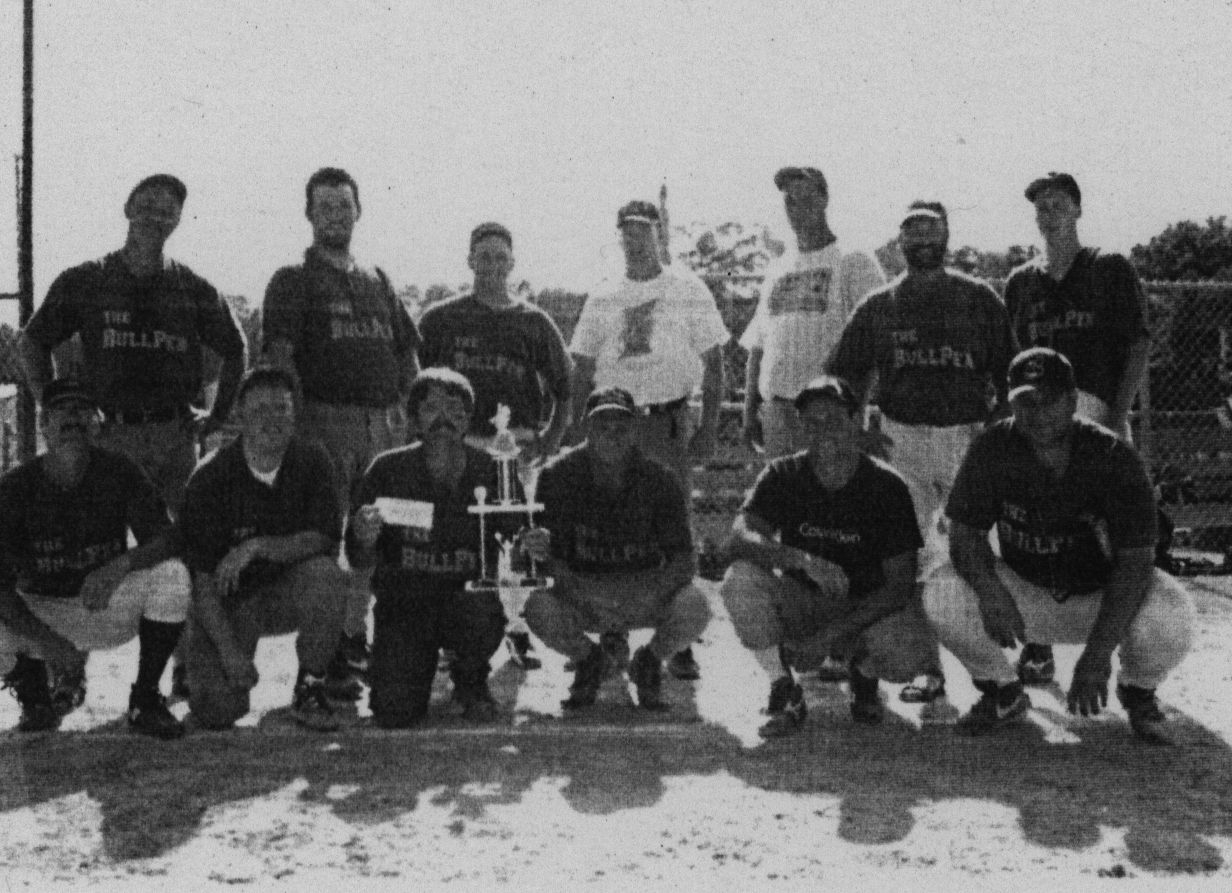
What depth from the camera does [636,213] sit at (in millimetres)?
5949

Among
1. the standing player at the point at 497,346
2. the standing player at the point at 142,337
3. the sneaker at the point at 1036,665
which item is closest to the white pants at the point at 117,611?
the standing player at the point at 142,337

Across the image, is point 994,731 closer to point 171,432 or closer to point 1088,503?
point 1088,503

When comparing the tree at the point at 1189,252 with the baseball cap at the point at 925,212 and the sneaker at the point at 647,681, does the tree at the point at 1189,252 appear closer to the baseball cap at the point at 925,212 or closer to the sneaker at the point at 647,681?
the baseball cap at the point at 925,212

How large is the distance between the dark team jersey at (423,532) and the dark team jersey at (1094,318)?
2279mm

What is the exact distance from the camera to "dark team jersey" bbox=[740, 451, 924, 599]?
4.76 m

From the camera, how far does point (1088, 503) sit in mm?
4547

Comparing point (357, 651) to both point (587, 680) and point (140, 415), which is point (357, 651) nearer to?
point (587, 680)

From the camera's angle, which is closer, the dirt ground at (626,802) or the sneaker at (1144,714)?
the dirt ground at (626,802)

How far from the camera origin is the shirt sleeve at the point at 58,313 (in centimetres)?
525

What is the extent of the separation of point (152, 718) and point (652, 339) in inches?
106

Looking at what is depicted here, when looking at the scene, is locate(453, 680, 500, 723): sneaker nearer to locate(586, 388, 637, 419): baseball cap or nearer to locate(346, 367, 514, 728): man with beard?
locate(346, 367, 514, 728): man with beard

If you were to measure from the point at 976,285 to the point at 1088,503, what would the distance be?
115cm

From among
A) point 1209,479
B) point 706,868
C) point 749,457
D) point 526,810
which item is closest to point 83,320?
point 526,810

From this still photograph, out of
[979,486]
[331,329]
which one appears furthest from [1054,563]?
[331,329]
